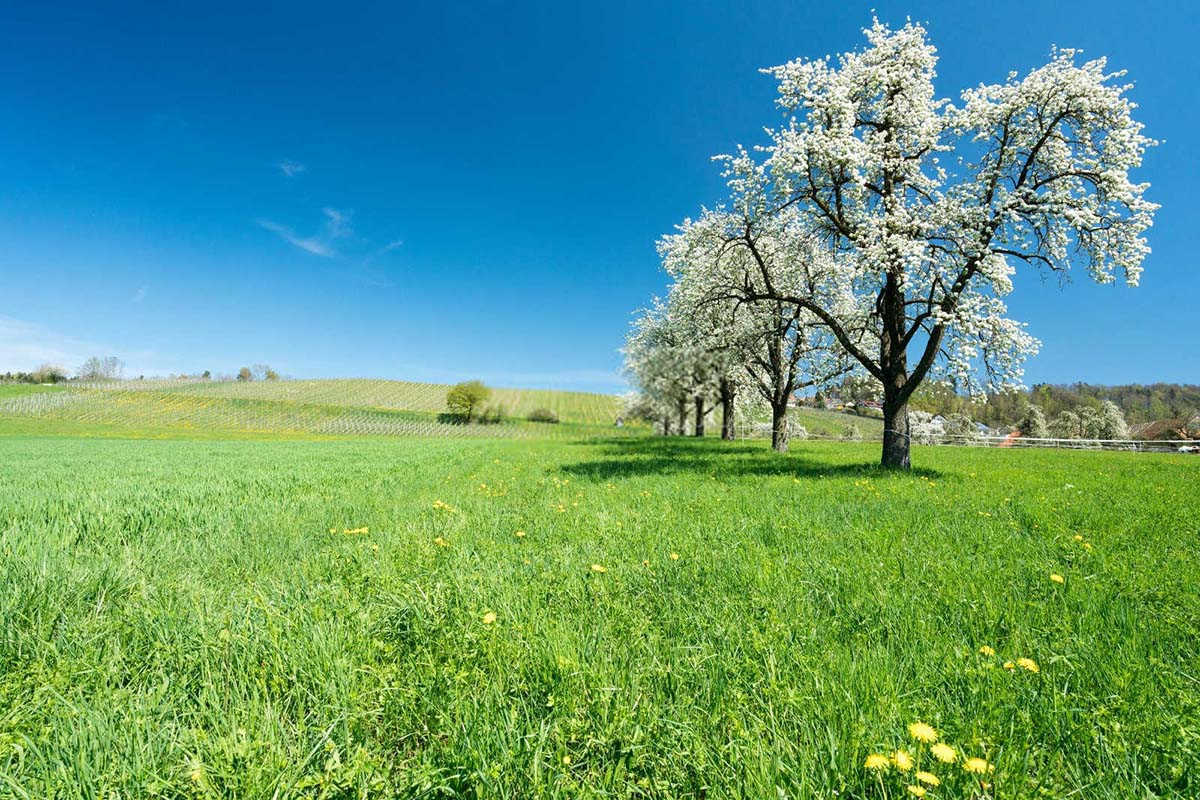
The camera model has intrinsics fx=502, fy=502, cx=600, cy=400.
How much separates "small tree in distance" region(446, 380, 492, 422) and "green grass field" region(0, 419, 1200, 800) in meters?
100

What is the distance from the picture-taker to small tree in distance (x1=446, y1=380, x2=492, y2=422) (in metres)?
105

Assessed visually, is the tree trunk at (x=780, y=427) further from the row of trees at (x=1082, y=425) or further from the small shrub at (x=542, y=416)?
the small shrub at (x=542, y=416)

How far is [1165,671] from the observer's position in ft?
10.2

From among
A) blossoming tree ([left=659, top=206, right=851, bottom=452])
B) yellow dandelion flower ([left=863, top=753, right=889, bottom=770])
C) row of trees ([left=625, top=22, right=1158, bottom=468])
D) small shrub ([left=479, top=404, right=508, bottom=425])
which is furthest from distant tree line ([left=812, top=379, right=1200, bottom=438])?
yellow dandelion flower ([left=863, top=753, right=889, bottom=770])

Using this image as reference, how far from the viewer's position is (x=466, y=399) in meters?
105

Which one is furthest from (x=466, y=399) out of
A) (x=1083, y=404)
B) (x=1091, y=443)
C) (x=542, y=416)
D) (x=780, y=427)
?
(x=1083, y=404)

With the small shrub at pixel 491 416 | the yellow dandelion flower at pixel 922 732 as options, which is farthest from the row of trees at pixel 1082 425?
the yellow dandelion flower at pixel 922 732

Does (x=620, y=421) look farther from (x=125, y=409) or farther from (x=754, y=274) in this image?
(x=125, y=409)

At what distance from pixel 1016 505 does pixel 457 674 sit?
9731 mm

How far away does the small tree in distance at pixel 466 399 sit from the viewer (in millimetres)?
104812

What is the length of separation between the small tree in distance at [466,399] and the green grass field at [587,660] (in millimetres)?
100468

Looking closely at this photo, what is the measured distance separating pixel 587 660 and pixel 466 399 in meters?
106

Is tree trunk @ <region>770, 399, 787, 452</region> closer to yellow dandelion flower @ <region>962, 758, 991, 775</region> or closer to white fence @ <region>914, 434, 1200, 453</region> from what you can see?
yellow dandelion flower @ <region>962, 758, 991, 775</region>

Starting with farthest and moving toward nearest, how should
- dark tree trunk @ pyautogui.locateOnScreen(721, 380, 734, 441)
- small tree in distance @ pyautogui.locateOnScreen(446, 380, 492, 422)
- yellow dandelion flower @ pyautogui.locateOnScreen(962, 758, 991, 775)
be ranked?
small tree in distance @ pyautogui.locateOnScreen(446, 380, 492, 422) → dark tree trunk @ pyautogui.locateOnScreen(721, 380, 734, 441) → yellow dandelion flower @ pyautogui.locateOnScreen(962, 758, 991, 775)
